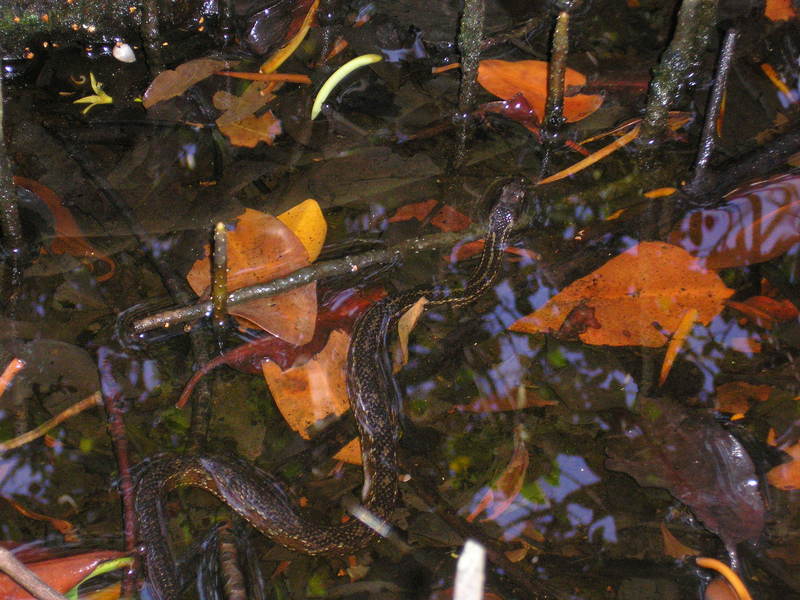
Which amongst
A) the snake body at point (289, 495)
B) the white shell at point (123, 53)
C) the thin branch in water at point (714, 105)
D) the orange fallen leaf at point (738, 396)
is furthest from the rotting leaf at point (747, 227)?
the white shell at point (123, 53)

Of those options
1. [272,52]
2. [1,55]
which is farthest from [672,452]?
[1,55]

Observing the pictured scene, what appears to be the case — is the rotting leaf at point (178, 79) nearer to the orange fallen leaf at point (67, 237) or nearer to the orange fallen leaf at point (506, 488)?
the orange fallen leaf at point (67, 237)

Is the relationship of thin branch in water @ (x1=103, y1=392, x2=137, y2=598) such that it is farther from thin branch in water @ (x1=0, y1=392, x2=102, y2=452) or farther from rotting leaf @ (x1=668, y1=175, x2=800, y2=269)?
rotting leaf @ (x1=668, y1=175, x2=800, y2=269)

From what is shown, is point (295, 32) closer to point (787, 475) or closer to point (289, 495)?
point (289, 495)

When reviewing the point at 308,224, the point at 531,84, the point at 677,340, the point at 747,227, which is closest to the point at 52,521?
the point at 308,224

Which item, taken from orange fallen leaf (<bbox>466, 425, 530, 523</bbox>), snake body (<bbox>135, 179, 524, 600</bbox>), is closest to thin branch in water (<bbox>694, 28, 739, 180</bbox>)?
snake body (<bbox>135, 179, 524, 600</bbox>)
